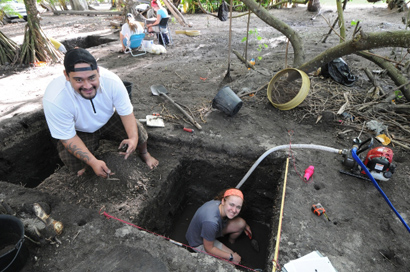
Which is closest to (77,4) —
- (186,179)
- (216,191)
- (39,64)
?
(39,64)

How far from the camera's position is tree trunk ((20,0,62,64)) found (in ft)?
17.1

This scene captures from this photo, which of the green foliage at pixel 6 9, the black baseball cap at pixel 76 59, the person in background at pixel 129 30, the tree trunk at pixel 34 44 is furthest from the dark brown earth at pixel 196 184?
the green foliage at pixel 6 9

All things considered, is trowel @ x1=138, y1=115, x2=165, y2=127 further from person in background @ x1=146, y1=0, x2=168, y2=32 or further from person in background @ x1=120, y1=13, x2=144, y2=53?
person in background @ x1=146, y1=0, x2=168, y2=32

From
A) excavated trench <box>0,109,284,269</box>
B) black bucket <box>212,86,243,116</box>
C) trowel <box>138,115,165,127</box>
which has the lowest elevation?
excavated trench <box>0,109,284,269</box>

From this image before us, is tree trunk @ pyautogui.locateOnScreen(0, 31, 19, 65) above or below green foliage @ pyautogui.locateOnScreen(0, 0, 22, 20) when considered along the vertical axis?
below

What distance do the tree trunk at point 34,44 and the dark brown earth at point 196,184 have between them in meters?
0.33

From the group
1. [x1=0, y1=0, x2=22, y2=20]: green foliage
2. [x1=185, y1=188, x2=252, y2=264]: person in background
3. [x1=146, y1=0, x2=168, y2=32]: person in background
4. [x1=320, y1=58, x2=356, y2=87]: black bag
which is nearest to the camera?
[x1=185, y1=188, x2=252, y2=264]: person in background

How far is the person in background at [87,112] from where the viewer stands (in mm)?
1991

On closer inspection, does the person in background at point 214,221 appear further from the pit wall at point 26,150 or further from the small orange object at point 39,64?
the small orange object at point 39,64

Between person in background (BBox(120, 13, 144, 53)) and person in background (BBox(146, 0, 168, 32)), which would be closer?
person in background (BBox(120, 13, 144, 53))

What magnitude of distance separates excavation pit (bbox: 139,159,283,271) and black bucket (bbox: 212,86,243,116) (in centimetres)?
77

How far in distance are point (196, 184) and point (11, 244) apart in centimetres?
Answer: 197

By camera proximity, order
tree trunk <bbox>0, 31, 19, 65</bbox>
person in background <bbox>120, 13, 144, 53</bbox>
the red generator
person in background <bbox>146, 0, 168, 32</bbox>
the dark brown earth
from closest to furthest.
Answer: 1. the dark brown earth
2. the red generator
3. tree trunk <bbox>0, 31, 19, 65</bbox>
4. person in background <bbox>120, 13, 144, 53</bbox>
5. person in background <bbox>146, 0, 168, 32</bbox>

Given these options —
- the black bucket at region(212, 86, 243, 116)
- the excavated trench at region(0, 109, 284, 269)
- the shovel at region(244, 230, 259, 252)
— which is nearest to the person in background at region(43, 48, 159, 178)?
the excavated trench at region(0, 109, 284, 269)
